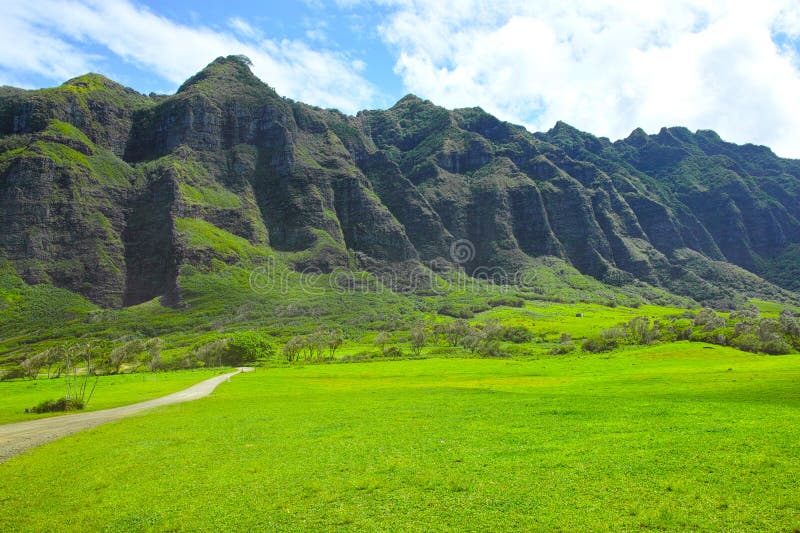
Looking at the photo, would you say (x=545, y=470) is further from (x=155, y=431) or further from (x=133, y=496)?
(x=155, y=431)

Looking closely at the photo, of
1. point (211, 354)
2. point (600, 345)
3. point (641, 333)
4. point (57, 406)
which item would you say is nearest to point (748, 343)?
point (600, 345)

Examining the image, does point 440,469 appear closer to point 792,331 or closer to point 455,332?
point 792,331

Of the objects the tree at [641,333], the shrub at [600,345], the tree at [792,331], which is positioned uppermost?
the tree at [792,331]

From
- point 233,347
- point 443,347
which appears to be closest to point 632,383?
point 443,347

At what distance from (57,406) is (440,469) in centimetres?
4552

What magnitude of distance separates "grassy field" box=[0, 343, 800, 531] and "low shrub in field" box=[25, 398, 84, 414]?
44.6 ft

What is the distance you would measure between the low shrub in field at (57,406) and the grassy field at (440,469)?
13.6m

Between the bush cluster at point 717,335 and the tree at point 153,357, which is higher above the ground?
the bush cluster at point 717,335

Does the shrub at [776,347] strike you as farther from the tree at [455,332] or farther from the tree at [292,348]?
the tree at [292,348]

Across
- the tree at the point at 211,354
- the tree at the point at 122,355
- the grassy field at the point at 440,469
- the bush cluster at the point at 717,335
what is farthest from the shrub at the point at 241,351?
the grassy field at the point at 440,469

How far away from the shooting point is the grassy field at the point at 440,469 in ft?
50.0

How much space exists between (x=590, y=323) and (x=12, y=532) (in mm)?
193251

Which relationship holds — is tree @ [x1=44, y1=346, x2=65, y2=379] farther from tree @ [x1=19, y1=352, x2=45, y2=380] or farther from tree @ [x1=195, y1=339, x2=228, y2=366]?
tree @ [x1=195, y1=339, x2=228, y2=366]

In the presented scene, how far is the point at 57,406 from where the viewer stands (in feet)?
149
